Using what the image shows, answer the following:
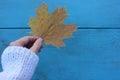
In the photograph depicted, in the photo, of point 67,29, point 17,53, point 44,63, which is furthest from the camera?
point 44,63

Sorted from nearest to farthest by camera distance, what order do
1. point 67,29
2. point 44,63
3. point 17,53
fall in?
point 17,53 → point 67,29 → point 44,63

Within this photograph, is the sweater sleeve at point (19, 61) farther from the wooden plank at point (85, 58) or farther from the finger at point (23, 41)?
Result: the wooden plank at point (85, 58)

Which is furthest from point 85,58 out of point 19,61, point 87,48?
point 19,61

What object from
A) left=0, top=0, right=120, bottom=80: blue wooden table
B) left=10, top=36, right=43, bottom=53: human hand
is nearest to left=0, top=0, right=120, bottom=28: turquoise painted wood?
left=0, top=0, right=120, bottom=80: blue wooden table

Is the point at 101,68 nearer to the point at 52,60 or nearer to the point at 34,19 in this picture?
the point at 52,60

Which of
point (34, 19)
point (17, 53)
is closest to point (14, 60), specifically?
point (17, 53)

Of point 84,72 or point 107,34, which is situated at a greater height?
point 107,34

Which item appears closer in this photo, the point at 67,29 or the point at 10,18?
the point at 67,29
